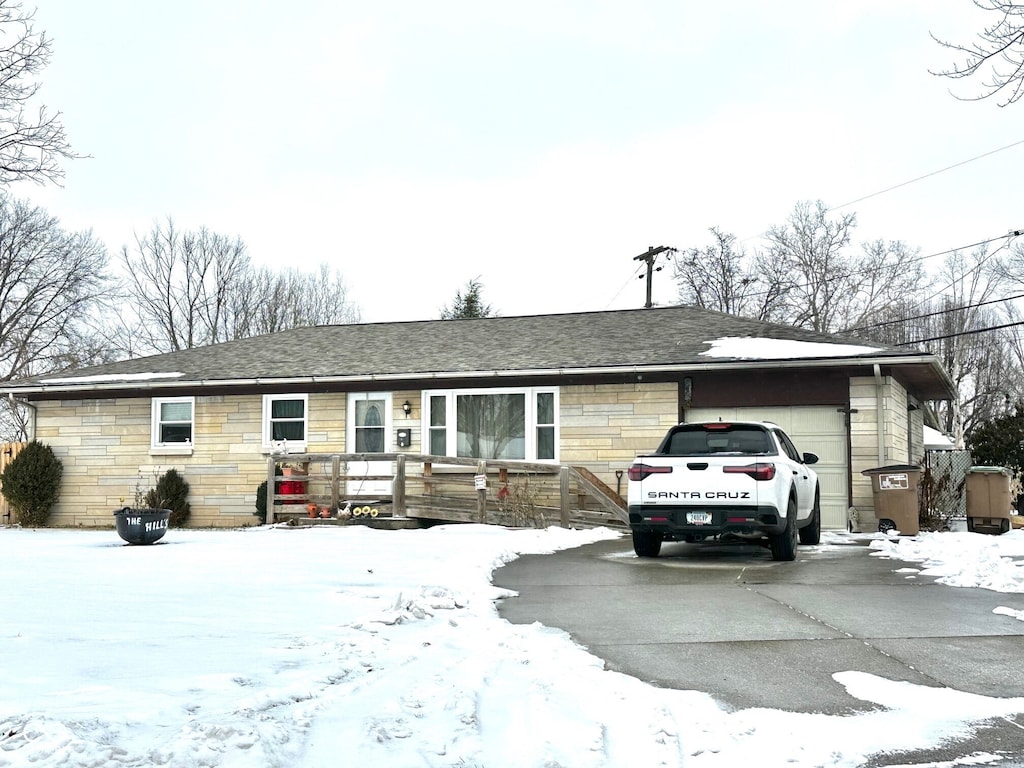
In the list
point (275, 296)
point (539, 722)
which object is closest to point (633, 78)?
point (539, 722)

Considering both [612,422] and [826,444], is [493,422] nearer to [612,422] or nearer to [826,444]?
[612,422]

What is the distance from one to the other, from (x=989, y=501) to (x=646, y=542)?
9.53 metres

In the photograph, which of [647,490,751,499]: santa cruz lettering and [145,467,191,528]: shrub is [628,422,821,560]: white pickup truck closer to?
[647,490,751,499]: santa cruz lettering

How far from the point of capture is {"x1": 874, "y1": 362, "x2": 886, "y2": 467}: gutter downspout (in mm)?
17953

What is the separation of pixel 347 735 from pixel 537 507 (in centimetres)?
1374

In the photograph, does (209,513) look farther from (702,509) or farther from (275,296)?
(275,296)

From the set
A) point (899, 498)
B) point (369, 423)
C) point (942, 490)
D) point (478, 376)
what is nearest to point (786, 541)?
point (899, 498)

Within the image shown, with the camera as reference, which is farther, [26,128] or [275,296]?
[275,296]

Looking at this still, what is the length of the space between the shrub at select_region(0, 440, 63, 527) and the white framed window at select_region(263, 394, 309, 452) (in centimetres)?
510

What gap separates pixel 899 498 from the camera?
1655 cm

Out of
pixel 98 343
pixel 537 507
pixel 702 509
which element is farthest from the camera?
pixel 98 343

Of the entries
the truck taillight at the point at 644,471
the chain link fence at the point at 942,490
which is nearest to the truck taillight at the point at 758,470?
the truck taillight at the point at 644,471

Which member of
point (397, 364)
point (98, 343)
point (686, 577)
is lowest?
point (686, 577)

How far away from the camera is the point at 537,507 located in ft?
58.8
